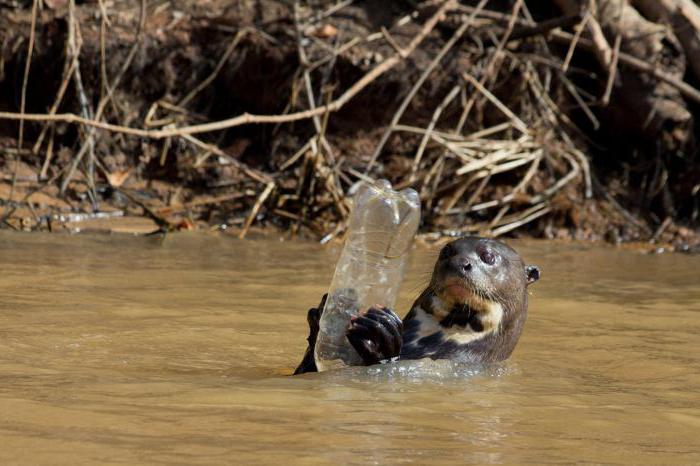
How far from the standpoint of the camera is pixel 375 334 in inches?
106

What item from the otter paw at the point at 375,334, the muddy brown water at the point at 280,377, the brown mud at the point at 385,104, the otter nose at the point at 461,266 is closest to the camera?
the muddy brown water at the point at 280,377

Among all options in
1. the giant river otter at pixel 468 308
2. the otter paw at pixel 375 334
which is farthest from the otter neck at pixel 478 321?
the otter paw at pixel 375 334

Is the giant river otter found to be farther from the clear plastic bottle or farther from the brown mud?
the brown mud

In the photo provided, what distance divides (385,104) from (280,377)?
14.6 ft

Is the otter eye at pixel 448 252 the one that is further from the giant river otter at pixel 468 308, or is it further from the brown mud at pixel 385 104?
the brown mud at pixel 385 104

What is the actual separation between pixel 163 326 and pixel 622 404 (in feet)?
5.01

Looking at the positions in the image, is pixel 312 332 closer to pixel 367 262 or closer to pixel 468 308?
pixel 367 262

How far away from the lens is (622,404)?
8.51 feet

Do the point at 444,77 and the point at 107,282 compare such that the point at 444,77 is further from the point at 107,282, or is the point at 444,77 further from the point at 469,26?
the point at 107,282

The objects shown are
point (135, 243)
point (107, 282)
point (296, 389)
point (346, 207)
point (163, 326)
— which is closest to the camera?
point (296, 389)

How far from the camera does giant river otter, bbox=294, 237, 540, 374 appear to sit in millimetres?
3018

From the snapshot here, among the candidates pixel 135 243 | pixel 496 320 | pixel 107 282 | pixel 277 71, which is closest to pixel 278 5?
pixel 277 71

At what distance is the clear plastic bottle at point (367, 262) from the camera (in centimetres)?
275

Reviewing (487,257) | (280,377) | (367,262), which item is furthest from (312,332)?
(487,257)
